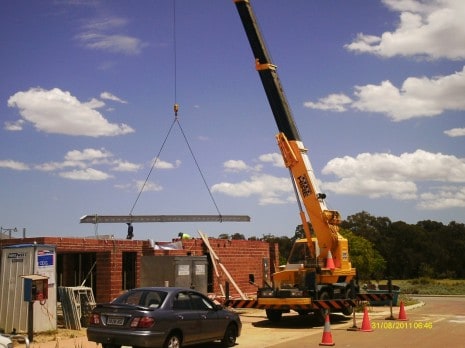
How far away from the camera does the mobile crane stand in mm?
18078

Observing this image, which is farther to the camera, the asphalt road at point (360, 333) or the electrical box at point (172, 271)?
the electrical box at point (172, 271)

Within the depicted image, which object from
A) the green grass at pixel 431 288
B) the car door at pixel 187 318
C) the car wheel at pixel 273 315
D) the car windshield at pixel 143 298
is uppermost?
the car windshield at pixel 143 298

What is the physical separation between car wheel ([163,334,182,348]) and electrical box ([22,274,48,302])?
3.44m

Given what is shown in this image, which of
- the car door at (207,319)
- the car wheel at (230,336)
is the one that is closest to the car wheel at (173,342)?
the car door at (207,319)

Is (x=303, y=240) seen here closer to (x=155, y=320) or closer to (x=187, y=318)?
(x=187, y=318)

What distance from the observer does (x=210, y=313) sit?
496 inches

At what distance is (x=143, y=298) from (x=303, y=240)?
30.0ft

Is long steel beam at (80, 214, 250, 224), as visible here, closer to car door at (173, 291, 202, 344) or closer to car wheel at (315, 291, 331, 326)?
car wheel at (315, 291, 331, 326)

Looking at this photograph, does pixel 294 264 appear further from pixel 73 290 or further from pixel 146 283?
pixel 73 290

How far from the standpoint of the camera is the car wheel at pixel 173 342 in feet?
36.3

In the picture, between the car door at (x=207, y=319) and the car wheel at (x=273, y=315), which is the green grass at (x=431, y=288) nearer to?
the car wheel at (x=273, y=315)

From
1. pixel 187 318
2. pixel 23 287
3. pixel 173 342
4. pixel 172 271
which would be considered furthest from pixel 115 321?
pixel 172 271

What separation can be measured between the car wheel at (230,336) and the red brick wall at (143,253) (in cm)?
609

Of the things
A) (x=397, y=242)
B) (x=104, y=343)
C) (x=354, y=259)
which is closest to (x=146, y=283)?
(x=104, y=343)
